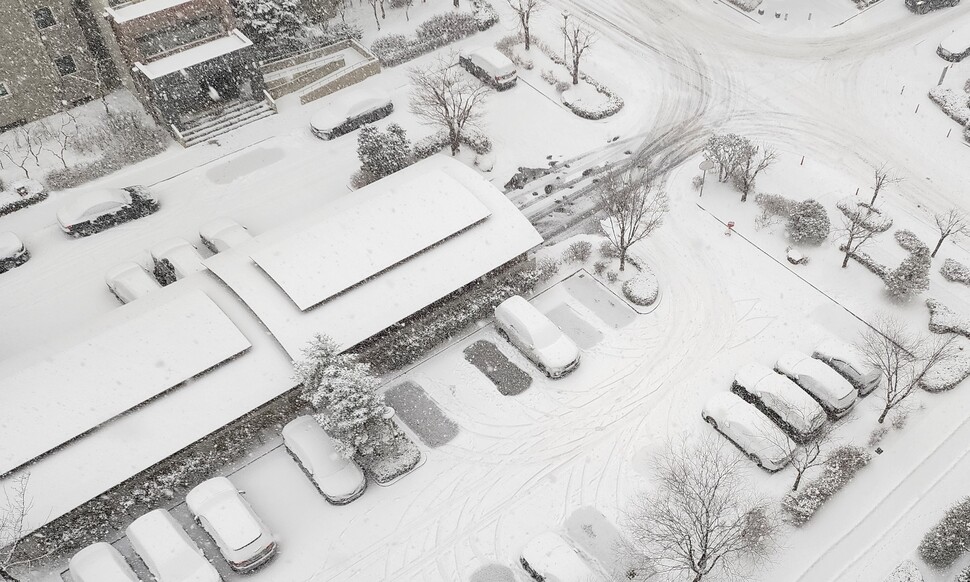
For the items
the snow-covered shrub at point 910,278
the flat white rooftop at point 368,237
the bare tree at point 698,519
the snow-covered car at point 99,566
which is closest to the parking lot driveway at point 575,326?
the flat white rooftop at point 368,237

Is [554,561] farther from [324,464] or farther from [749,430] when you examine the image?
[324,464]

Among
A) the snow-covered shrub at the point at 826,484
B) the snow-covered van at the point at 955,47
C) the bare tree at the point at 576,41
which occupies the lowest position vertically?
the snow-covered shrub at the point at 826,484

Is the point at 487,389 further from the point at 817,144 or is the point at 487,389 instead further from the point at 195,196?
the point at 817,144

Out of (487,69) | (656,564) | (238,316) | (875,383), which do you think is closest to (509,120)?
(487,69)

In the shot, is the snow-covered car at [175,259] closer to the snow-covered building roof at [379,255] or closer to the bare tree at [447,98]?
the snow-covered building roof at [379,255]

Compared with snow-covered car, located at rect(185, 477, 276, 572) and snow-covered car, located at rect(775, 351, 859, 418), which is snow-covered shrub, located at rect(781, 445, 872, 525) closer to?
snow-covered car, located at rect(775, 351, 859, 418)

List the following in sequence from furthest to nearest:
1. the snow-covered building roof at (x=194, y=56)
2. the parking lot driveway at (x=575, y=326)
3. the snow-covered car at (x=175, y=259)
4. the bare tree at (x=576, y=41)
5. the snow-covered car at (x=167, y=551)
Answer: the bare tree at (x=576, y=41) < the snow-covered building roof at (x=194, y=56) < the snow-covered car at (x=175, y=259) < the parking lot driveway at (x=575, y=326) < the snow-covered car at (x=167, y=551)

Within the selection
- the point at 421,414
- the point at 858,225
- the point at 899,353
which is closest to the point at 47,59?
the point at 421,414

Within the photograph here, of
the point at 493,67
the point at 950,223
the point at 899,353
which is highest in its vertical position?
the point at 493,67
